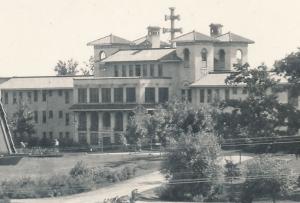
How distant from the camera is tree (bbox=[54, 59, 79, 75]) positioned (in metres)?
149

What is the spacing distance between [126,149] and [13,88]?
74.0 ft

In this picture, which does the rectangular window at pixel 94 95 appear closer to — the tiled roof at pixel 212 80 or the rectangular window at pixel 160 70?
the rectangular window at pixel 160 70

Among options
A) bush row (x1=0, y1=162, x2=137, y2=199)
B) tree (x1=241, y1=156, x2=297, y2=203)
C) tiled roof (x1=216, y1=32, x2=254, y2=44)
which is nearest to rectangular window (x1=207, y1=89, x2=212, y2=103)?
tiled roof (x1=216, y1=32, x2=254, y2=44)

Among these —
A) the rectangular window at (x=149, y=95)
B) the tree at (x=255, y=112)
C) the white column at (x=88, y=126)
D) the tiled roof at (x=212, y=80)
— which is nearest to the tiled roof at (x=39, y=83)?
the white column at (x=88, y=126)

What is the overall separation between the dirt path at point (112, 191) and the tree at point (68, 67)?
272 feet

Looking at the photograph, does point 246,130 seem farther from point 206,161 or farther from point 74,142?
point 74,142

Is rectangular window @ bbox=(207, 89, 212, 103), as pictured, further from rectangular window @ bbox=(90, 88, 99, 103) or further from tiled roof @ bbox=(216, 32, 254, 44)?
rectangular window @ bbox=(90, 88, 99, 103)

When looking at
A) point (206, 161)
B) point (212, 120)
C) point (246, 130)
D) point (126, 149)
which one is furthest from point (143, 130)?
point (206, 161)

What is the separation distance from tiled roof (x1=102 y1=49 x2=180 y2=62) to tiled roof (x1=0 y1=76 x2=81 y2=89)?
5.99 meters

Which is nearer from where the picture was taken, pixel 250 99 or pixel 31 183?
pixel 31 183

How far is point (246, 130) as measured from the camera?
70750 millimetres

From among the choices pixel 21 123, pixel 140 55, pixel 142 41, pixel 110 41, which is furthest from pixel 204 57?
pixel 21 123

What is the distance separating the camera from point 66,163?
76562mm

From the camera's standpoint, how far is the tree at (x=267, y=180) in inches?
2280
